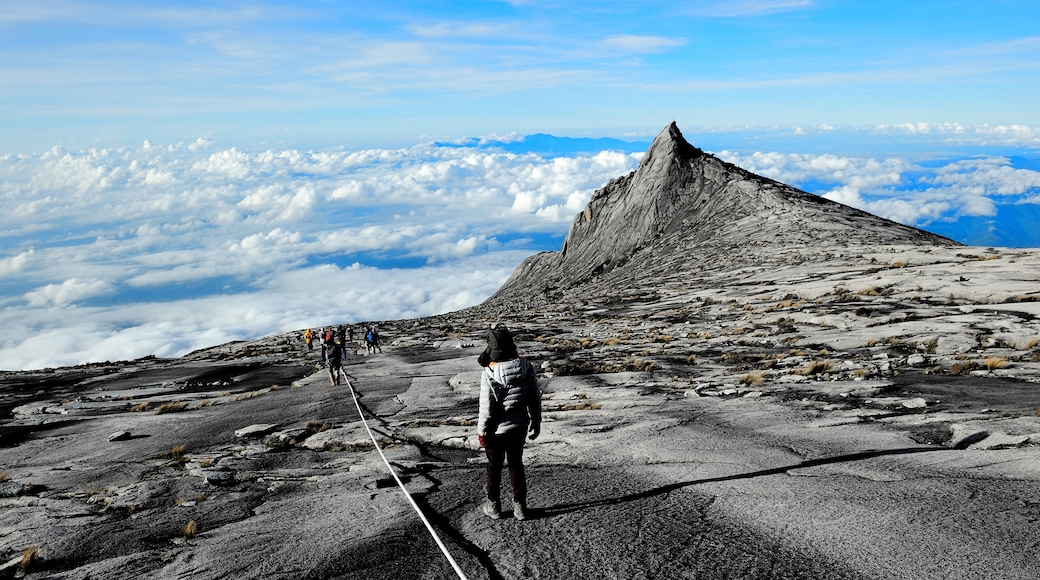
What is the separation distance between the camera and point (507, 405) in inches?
289

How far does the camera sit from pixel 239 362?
1316 inches

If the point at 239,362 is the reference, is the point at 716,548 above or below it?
above

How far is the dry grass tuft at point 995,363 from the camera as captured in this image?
639 inches

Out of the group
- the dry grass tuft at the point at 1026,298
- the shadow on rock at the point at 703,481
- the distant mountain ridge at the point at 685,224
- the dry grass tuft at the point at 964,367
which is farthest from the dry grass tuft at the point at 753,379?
the distant mountain ridge at the point at 685,224

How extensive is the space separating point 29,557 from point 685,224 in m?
75.7

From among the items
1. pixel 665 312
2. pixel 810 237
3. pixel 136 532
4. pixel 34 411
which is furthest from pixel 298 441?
pixel 810 237

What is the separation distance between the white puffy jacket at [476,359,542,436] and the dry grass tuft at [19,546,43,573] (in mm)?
5930

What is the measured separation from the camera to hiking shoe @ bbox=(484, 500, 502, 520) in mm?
7609

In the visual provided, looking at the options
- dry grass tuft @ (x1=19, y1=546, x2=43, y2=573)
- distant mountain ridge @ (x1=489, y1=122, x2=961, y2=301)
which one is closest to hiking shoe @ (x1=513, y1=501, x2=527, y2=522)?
dry grass tuft @ (x1=19, y1=546, x2=43, y2=573)

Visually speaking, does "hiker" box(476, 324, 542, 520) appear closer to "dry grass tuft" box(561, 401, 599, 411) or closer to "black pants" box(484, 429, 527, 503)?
"black pants" box(484, 429, 527, 503)

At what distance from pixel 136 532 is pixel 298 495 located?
2.30 metres

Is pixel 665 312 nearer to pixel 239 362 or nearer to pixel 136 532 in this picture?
pixel 239 362

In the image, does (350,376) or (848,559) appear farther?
(350,376)

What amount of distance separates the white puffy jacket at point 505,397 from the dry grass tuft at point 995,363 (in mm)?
16068
